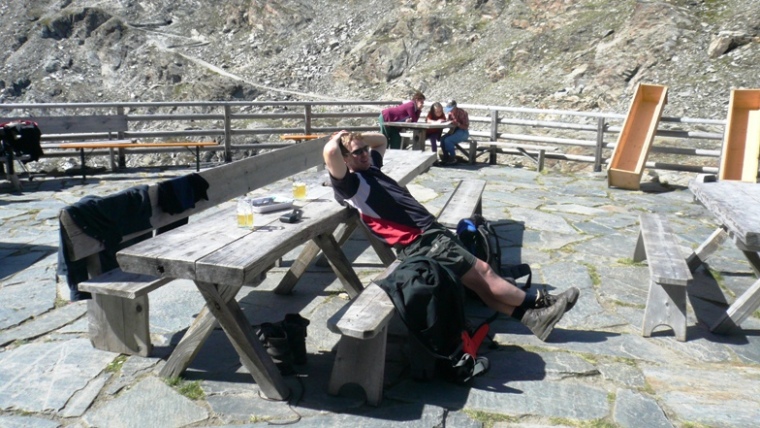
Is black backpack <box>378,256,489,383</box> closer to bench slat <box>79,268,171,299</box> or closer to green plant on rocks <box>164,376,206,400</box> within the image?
green plant on rocks <box>164,376,206,400</box>

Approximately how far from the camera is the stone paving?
3.35 meters

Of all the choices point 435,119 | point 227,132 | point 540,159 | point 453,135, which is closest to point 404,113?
point 435,119

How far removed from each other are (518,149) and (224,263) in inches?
351

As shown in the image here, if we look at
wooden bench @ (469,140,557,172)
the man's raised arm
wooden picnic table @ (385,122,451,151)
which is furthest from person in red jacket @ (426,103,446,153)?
the man's raised arm

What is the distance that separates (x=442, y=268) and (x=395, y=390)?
67 cm

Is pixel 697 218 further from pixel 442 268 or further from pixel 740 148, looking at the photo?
pixel 442 268

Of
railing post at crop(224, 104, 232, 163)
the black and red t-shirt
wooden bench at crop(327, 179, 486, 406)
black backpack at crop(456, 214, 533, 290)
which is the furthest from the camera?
railing post at crop(224, 104, 232, 163)

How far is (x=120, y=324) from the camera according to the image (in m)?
3.97

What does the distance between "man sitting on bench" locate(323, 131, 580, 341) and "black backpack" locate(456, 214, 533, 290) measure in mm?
471

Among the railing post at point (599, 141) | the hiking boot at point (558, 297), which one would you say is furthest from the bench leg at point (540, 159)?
the hiking boot at point (558, 297)

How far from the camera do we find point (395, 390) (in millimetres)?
3600

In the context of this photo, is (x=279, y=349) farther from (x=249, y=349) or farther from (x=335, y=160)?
(x=335, y=160)

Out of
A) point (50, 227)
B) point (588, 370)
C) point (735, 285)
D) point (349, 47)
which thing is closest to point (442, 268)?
point (588, 370)

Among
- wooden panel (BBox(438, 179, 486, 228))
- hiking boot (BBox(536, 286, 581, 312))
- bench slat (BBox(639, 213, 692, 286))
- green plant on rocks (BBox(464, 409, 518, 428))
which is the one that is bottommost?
green plant on rocks (BBox(464, 409, 518, 428))
